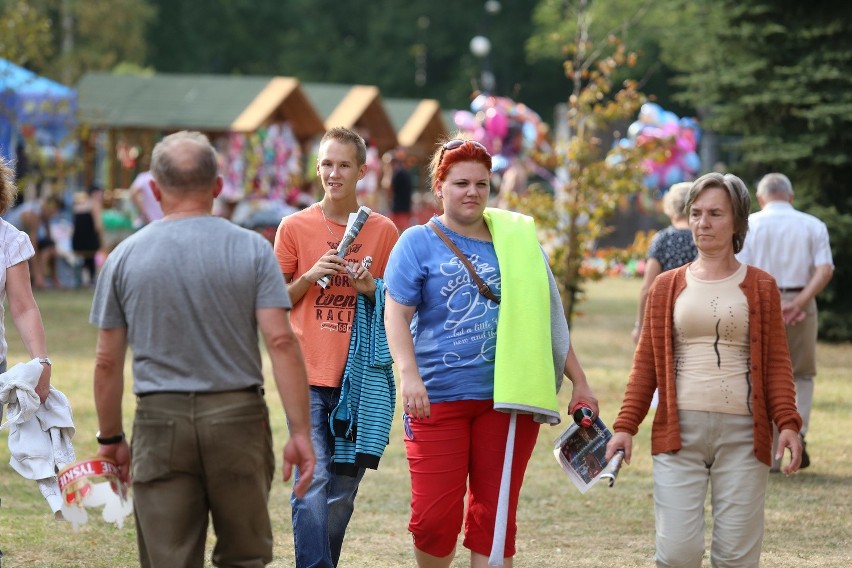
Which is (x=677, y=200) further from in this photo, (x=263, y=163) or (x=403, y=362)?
(x=263, y=163)

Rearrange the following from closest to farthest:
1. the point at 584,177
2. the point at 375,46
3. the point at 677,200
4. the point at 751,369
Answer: the point at 751,369, the point at 677,200, the point at 584,177, the point at 375,46

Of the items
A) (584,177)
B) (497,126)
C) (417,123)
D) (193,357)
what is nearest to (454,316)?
(193,357)

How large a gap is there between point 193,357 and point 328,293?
1.51 metres

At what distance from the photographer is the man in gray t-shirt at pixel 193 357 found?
163 inches

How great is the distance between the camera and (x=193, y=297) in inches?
163

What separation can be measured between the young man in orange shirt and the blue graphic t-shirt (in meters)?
0.36

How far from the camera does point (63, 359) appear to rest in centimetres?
1473

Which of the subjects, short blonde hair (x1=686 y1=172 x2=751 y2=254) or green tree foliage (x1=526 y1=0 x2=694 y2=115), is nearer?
short blonde hair (x1=686 y1=172 x2=751 y2=254)

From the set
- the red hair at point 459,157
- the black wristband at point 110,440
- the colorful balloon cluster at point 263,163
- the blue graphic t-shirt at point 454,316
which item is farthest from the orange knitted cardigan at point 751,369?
the colorful balloon cluster at point 263,163

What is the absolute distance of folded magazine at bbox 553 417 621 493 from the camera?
5.32 metres

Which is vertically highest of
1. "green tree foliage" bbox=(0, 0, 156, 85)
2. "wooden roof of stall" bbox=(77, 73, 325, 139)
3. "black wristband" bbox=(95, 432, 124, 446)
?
"green tree foliage" bbox=(0, 0, 156, 85)

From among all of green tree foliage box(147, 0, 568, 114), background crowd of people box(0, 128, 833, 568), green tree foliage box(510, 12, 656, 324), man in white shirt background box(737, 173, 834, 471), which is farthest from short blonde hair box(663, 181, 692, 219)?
green tree foliage box(147, 0, 568, 114)

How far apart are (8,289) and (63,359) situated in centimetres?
948

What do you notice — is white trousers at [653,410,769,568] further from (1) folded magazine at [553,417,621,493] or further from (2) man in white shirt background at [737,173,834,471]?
(2) man in white shirt background at [737,173,834,471]
